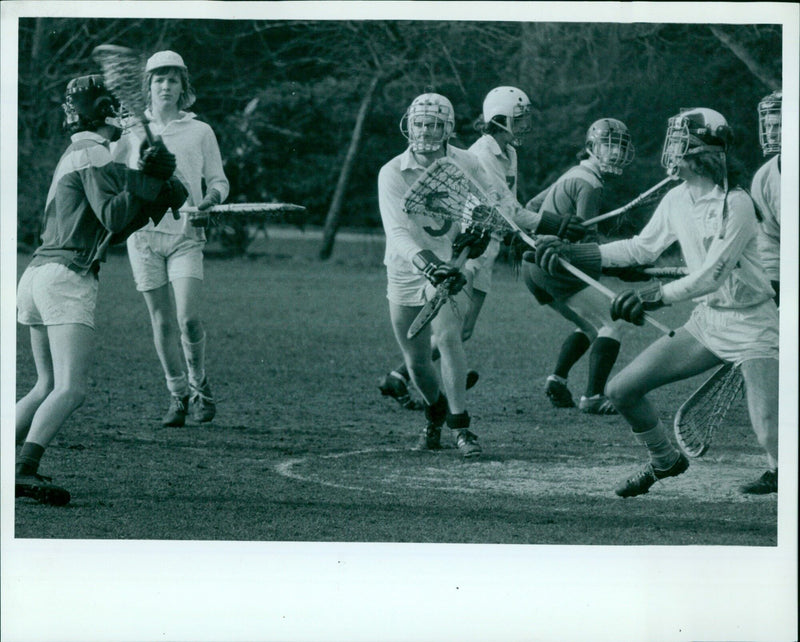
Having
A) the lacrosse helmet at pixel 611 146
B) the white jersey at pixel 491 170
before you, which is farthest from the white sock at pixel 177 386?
the lacrosse helmet at pixel 611 146

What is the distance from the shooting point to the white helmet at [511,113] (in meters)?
8.20

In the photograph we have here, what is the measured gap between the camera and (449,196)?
24.0ft

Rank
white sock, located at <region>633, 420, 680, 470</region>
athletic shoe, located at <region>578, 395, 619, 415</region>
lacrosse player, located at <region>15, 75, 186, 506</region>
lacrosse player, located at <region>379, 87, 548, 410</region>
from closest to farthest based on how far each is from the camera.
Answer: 1. lacrosse player, located at <region>15, 75, 186, 506</region>
2. white sock, located at <region>633, 420, 680, 470</region>
3. lacrosse player, located at <region>379, 87, 548, 410</region>
4. athletic shoe, located at <region>578, 395, 619, 415</region>

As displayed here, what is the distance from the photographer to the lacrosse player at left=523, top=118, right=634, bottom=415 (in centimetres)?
822

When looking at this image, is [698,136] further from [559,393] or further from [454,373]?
[559,393]

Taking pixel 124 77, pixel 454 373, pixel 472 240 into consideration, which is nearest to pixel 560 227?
pixel 472 240

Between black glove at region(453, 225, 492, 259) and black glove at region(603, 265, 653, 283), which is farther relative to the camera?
black glove at region(453, 225, 492, 259)

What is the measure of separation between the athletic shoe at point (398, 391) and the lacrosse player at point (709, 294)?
2.43 metres

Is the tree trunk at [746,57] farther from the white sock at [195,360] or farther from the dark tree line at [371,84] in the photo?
the white sock at [195,360]

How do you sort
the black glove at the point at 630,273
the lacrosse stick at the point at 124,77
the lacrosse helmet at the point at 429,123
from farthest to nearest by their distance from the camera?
the lacrosse helmet at the point at 429,123 → the black glove at the point at 630,273 → the lacrosse stick at the point at 124,77

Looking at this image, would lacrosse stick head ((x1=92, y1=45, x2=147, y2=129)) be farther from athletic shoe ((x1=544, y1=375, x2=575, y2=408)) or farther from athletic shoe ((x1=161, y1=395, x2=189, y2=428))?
athletic shoe ((x1=544, y1=375, x2=575, y2=408))

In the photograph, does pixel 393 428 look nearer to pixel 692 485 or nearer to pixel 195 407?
pixel 195 407

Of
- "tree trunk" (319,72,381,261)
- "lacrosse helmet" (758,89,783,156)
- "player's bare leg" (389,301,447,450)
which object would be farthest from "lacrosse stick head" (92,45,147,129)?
"tree trunk" (319,72,381,261)

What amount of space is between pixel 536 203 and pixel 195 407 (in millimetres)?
2508
